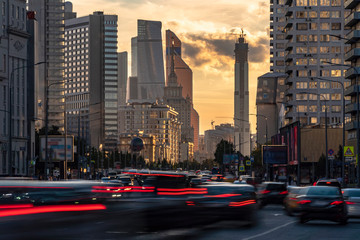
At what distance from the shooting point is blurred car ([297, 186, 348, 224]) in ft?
89.9

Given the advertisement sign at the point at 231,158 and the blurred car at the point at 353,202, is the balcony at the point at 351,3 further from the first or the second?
the blurred car at the point at 353,202

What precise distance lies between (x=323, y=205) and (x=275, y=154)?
68.0 m

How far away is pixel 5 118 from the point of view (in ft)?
355

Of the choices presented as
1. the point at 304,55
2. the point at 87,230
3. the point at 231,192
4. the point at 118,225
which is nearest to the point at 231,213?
the point at 231,192

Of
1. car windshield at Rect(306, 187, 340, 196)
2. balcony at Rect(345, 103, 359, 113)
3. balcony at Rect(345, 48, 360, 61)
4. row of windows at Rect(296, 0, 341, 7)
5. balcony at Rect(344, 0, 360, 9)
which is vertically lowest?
car windshield at Rect(306, 187, 340, 196)

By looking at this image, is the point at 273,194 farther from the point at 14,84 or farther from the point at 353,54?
the point at 14,84

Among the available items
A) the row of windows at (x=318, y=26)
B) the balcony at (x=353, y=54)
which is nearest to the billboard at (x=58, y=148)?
the balcony at (x=353, y=54)

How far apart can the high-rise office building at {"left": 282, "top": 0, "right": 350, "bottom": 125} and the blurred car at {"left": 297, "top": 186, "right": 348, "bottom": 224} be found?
390ft

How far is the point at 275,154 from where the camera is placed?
9506 centimetres

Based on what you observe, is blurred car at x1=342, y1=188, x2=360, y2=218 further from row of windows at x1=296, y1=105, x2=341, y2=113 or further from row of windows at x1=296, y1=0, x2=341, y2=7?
row of windows at x1=296, y1=0, x2=341, y2=7

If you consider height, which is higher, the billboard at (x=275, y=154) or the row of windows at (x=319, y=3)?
the row of windows at (x=319, y=3)

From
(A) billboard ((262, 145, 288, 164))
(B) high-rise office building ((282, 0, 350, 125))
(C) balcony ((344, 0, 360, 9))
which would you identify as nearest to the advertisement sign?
(B) high-rise office building ((282, 0, 350, 125))

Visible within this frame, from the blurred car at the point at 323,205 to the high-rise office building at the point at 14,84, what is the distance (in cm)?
8065

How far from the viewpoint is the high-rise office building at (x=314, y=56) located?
14625 centimetres
